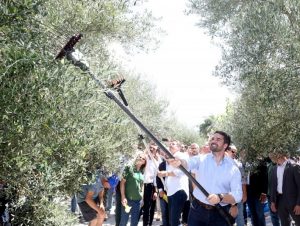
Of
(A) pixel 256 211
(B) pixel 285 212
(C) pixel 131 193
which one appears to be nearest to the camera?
(B) pixel 285 212

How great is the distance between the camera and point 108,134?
882 centimetres

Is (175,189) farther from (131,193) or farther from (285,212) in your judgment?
(285,212)

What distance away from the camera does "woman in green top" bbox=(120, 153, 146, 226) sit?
29.8 ft

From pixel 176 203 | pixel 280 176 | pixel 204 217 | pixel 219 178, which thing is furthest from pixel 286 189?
pixel 204 217

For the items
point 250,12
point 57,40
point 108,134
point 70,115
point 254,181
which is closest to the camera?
point 70,115

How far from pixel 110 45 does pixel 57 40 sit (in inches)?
184

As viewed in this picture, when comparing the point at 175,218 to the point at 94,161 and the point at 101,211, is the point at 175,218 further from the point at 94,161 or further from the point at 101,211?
the point at 94,161

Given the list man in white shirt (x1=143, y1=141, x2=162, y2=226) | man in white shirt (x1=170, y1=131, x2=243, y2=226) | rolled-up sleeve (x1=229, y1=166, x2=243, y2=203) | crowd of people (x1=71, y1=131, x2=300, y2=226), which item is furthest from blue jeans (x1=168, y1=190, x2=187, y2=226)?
rolled-up sleeve (x1=229, y1=166, x2=243, y2=203)

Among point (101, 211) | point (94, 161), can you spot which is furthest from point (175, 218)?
point (94, 161)

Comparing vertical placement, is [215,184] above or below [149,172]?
below

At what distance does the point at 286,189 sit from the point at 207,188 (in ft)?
11.0

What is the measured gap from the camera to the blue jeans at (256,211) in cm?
922

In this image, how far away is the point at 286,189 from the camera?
7938 mm

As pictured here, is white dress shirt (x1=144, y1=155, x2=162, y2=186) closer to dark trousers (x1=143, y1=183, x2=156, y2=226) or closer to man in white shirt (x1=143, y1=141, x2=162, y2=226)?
man in white shirt (x1=143, y1=141, x2=162, y2=226)
